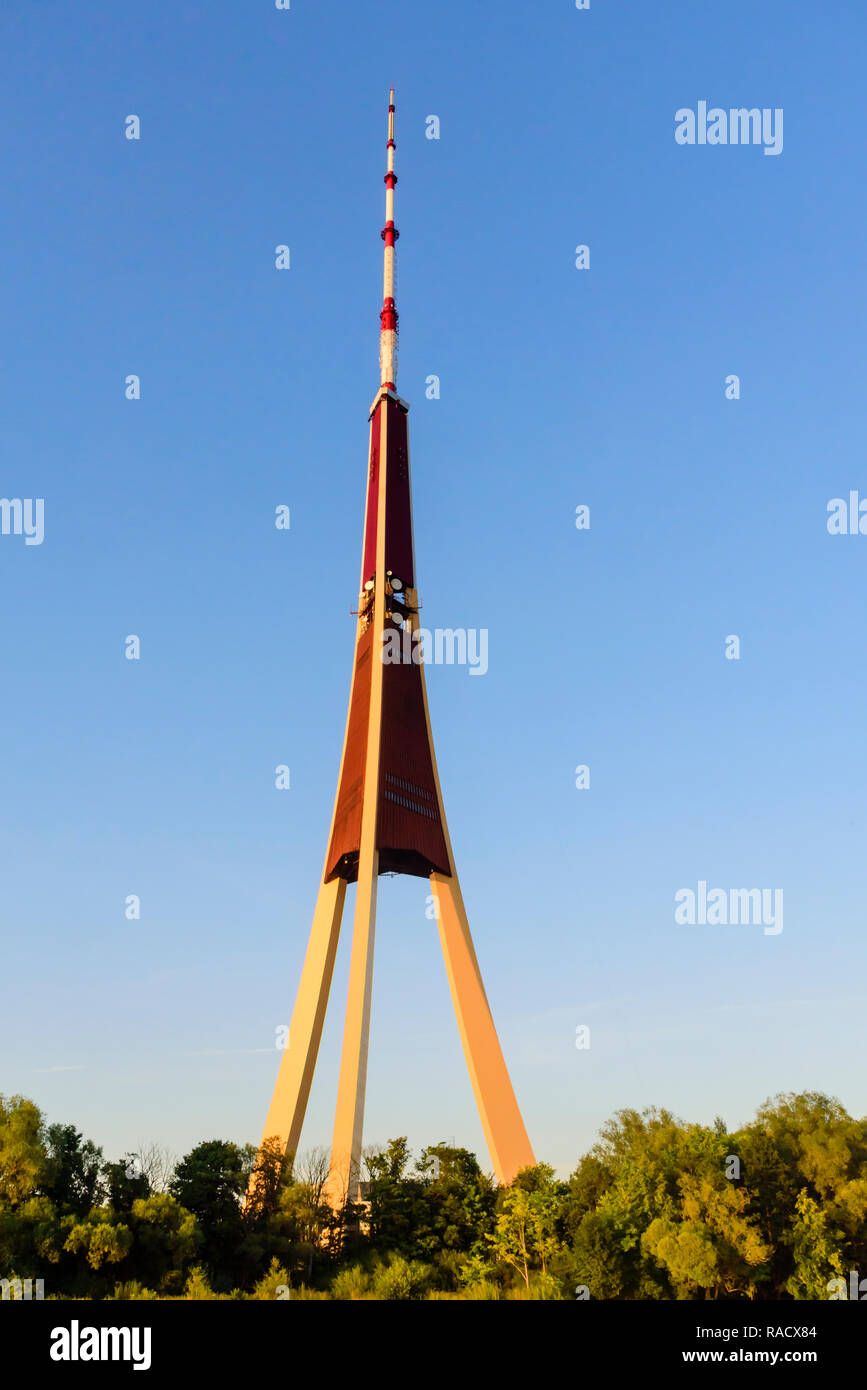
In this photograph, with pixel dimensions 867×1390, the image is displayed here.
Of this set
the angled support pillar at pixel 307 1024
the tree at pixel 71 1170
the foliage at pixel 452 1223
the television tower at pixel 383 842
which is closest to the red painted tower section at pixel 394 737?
the television tower at pixel 383 842

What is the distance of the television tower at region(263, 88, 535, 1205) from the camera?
31000 millimetres

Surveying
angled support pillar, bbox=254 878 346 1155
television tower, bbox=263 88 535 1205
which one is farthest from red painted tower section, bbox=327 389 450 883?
angled support pillar, bbox=254 878 346 1155

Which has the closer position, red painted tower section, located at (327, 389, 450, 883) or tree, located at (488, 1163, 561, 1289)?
tree, located at (488, 1163, 561, 1289)

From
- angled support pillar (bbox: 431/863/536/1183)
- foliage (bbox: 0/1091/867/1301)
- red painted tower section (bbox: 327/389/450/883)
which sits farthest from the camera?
red painted tower section (bbox: 327/389/450/883)

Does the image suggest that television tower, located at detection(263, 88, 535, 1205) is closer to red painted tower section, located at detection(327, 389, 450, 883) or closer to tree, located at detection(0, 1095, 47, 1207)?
red painted tower section, located at detection(327, 389, 450, 883)

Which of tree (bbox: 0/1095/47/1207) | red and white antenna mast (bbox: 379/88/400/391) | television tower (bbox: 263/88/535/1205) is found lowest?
tree (bbox: 0/1095/47/1207)

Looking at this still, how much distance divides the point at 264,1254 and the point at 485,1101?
27.7 feet

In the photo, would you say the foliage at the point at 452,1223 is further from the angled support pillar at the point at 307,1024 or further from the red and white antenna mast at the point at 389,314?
the red and white antenna mast at the point at 389,314

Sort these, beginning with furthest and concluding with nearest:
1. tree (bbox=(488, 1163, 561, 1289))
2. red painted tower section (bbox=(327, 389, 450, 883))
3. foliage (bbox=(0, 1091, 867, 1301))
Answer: red painted tower section (bbox=(327, 389, 450, 883)) → tree (bbox=(488, 1163, 561, 1289)) → foliage (bbox=(0, 1091, 867, 1301))

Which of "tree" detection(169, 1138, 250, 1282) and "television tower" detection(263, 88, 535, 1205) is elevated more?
"television tower" detection(263, 88, 535, 1205)

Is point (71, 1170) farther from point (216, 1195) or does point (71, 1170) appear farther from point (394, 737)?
point (394, 737)

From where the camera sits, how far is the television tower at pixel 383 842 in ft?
102
